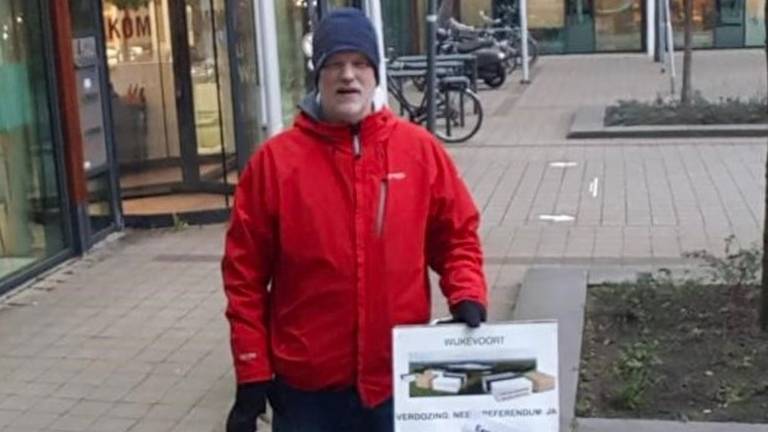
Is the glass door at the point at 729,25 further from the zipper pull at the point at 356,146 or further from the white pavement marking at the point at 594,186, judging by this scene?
the zipper pull at the point at 356,146

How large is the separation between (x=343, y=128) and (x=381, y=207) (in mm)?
206

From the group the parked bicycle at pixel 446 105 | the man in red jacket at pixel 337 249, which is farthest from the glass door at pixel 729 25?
the man in red jacket at pixel 337 249

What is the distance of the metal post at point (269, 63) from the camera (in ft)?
31.6

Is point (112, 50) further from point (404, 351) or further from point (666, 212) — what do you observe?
point (404, 351)

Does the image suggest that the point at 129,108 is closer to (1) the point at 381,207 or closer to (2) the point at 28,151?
(2) the point at 28,151

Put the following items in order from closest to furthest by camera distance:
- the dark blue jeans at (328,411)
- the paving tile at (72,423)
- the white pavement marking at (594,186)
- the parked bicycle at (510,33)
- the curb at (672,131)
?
1. the dark blue jeans at (328,411)
2. the paving tile at (72,423)
3. the white pavement marking at (594,186)
4. the curb at (672,131)
5. the parked bicycle at (510,33)

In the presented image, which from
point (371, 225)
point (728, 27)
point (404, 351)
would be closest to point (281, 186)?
point (371, 225)

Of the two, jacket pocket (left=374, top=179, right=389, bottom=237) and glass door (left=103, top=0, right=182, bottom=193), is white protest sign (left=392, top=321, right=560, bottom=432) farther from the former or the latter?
glass door (left=103, top=0, right=182, bottom=193)

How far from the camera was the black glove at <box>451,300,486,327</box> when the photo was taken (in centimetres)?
295

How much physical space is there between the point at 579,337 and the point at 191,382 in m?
1.75

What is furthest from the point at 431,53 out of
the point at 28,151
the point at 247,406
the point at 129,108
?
the point at 247,406

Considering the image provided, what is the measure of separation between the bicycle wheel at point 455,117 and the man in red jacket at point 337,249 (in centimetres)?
1140

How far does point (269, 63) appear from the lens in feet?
32.0

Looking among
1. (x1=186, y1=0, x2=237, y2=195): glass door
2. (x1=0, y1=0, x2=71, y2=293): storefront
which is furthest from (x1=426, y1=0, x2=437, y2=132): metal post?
(x1=0, y1=0, x2=71, y2=293): storefront
